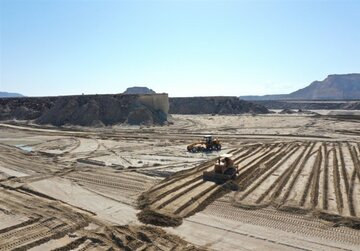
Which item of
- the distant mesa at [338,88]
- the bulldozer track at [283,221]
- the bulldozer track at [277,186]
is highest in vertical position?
the distant mesa at [338,88]

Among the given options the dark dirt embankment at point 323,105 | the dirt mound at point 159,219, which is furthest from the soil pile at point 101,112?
the dark dirt embankment at point 323,105

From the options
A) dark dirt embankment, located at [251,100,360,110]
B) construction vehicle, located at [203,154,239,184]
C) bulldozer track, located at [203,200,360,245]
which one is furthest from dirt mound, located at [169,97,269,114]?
bulldozer track, located at [203,200,360,245]

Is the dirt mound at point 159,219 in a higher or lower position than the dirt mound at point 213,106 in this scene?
lower

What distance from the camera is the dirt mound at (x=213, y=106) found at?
7175cm

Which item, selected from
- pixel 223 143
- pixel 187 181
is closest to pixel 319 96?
pixel 223 143

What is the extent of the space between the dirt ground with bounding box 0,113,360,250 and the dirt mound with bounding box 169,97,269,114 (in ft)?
144

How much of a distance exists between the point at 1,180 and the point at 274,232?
13050 millimetres

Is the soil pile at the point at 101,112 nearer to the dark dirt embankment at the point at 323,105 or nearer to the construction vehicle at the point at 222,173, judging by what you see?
the construction vehicle at the point at 222,173

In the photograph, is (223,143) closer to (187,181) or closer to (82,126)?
(187,181)

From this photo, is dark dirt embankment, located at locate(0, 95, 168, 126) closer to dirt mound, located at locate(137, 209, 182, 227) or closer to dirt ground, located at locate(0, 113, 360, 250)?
dirt ground, located at locate(0, 113, 360, 250)

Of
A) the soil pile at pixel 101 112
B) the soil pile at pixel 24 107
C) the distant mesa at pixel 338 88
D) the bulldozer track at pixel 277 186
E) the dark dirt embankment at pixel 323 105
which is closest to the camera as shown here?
the bulldozer track at pixel 277 186

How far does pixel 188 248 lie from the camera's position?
1091 cm

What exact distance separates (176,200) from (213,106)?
192ft

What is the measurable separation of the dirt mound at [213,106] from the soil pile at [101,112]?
23.5m
